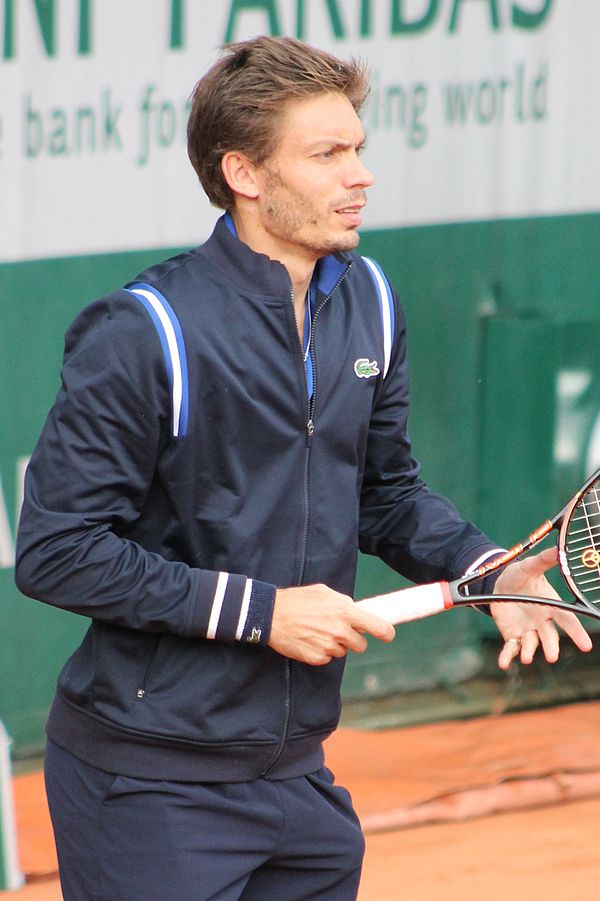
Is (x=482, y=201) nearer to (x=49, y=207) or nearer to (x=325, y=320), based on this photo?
(x=49, y=207)

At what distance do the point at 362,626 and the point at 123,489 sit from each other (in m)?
0.38

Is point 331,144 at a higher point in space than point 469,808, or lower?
higher

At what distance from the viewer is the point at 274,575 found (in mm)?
2312

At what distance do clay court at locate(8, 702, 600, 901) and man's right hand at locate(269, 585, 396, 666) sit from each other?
1833 mm

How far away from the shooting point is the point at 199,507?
2268mm

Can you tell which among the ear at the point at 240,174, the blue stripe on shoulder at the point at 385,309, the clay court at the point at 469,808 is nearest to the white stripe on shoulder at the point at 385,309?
the blue stripe on shoulder at the point at 385,309

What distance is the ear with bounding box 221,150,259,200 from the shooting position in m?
2.38

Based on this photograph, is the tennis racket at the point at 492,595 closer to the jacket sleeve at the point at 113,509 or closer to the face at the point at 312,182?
the jacket sleeve at the point at 113,509

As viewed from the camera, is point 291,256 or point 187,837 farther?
point 291,256

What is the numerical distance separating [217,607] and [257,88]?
2.46 feet

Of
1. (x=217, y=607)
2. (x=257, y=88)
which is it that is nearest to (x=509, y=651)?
(x=217, y=607)

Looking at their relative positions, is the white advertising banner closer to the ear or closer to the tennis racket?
the ear

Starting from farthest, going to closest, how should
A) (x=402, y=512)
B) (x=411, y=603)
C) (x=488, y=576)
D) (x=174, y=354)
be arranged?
1. (x=402, y=512)
2. (x=488, y=576)
3. (x=411, y=603)
4. (x=174, y=354)

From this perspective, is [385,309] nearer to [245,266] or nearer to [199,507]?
[245,266]
